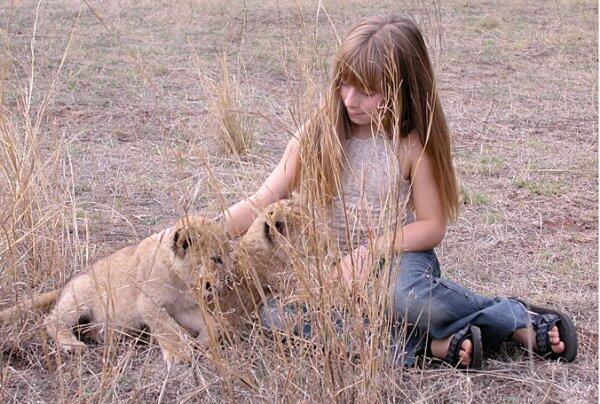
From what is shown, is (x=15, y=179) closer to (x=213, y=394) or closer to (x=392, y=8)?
(x=213, y=394)

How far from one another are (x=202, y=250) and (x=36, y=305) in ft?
2.71

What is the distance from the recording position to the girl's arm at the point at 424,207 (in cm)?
334

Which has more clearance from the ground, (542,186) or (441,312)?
(441,312)

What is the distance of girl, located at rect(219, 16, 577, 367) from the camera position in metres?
3.07

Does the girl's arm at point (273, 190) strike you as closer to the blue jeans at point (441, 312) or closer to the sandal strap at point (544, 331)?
the blue jeans at point (441, 312)

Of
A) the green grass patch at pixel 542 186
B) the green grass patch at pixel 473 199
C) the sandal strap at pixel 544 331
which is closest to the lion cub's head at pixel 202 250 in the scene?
the sandal strap at pixel 544 331

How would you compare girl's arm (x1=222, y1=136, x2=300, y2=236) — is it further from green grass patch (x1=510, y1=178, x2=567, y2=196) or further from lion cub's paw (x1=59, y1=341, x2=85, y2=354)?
green grass patch (x1=510, y1=178, x2=567, y2=196)

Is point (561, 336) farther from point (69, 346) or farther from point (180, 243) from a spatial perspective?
point (69, 346)

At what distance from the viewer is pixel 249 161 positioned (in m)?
3.68

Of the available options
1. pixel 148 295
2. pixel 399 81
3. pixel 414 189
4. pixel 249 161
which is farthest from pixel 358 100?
pixel 148 295

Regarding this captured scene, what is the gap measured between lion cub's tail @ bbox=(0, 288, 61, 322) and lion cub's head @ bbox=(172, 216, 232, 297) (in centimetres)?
51

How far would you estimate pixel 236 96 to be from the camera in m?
5.77

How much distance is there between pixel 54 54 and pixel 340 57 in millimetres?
6217

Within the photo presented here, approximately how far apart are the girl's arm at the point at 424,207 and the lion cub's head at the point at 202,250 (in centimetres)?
68
